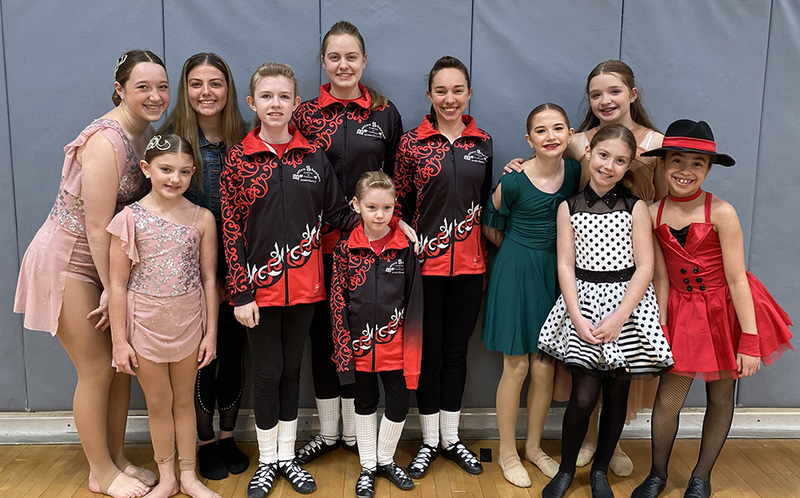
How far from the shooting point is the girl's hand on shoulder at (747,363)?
6.89 ft

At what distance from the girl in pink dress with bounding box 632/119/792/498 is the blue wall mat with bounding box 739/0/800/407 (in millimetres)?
637

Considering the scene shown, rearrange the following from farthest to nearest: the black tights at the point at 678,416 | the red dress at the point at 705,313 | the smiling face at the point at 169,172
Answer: the black tights at the point at 678,416 → the red dress at the point at 705,313 → the smiling face at the point at 169,172

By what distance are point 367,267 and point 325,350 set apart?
0.49m

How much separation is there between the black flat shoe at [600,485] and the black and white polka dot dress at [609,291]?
451 millimetres

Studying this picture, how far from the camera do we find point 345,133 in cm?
231

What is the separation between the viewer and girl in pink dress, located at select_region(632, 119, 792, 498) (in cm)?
211

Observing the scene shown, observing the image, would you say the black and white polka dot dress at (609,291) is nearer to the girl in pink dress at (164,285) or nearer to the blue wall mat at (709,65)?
the blue wall mat at (709,65)

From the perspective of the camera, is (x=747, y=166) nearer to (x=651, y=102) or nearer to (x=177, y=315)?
(x=651, y=102)

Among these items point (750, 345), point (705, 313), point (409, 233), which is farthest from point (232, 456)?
point (750, 345)

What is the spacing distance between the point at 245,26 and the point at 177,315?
1.29 meters

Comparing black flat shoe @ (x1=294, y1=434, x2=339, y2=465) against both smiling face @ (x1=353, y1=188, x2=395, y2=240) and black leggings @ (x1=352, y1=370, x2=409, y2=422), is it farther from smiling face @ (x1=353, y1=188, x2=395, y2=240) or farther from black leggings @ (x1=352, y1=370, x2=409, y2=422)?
smiling face @ (x1=353, y1=188, x2=395, y2=240)

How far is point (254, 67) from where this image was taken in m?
2.55

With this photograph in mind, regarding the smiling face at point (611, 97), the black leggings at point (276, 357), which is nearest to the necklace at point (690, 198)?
the smiling face at point (611, 97)

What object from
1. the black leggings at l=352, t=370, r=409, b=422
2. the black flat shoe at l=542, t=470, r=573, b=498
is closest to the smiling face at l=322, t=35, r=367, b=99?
the black leggings at l=352, t=370, r=409, b=422
